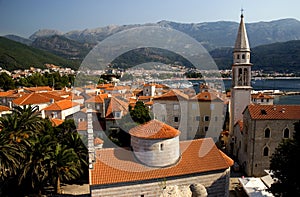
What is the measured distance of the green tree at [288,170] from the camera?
13.0 m

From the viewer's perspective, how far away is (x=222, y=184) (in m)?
16.6

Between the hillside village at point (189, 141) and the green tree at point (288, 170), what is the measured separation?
10.4ft

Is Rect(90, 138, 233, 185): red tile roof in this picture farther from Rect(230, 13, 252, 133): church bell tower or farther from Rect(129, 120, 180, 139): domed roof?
Rect(230, 13, 252, 133): church bell tower

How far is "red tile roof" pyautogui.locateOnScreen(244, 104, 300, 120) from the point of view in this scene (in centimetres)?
2097

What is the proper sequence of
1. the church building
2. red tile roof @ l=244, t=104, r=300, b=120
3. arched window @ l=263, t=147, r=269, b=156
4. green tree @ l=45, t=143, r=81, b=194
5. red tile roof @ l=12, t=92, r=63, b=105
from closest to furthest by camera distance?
the church building
green tree @ l=45, t=143, r=81, b=194
red tile roof @ l=244, t=104, r=300, b=120
arched window @ l=263, t=147, r=269, b=156
red tile roof @ l=12, t=92, r=63, b=105

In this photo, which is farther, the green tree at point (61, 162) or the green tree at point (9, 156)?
the green tree at point (61, 162)

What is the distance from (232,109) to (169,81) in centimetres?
7641

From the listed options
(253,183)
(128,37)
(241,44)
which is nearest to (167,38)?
(128,37)

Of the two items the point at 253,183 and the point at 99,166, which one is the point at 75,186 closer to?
the point at 99,166

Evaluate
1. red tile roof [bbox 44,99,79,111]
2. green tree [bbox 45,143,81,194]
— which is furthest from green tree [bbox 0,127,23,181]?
red tile roof [bbox 44,99,79,111]

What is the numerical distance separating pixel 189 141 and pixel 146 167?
3944 mm

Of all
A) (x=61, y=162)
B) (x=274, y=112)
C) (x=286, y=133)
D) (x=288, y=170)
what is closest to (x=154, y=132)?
(x=61, y=162)

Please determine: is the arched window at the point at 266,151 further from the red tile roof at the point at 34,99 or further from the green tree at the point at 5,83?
the green tree at the point at 5,83

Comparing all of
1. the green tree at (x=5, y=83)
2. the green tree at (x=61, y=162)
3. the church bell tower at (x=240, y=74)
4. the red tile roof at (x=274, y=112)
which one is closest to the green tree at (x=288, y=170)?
the red tile roof at (x=274, y=112)
